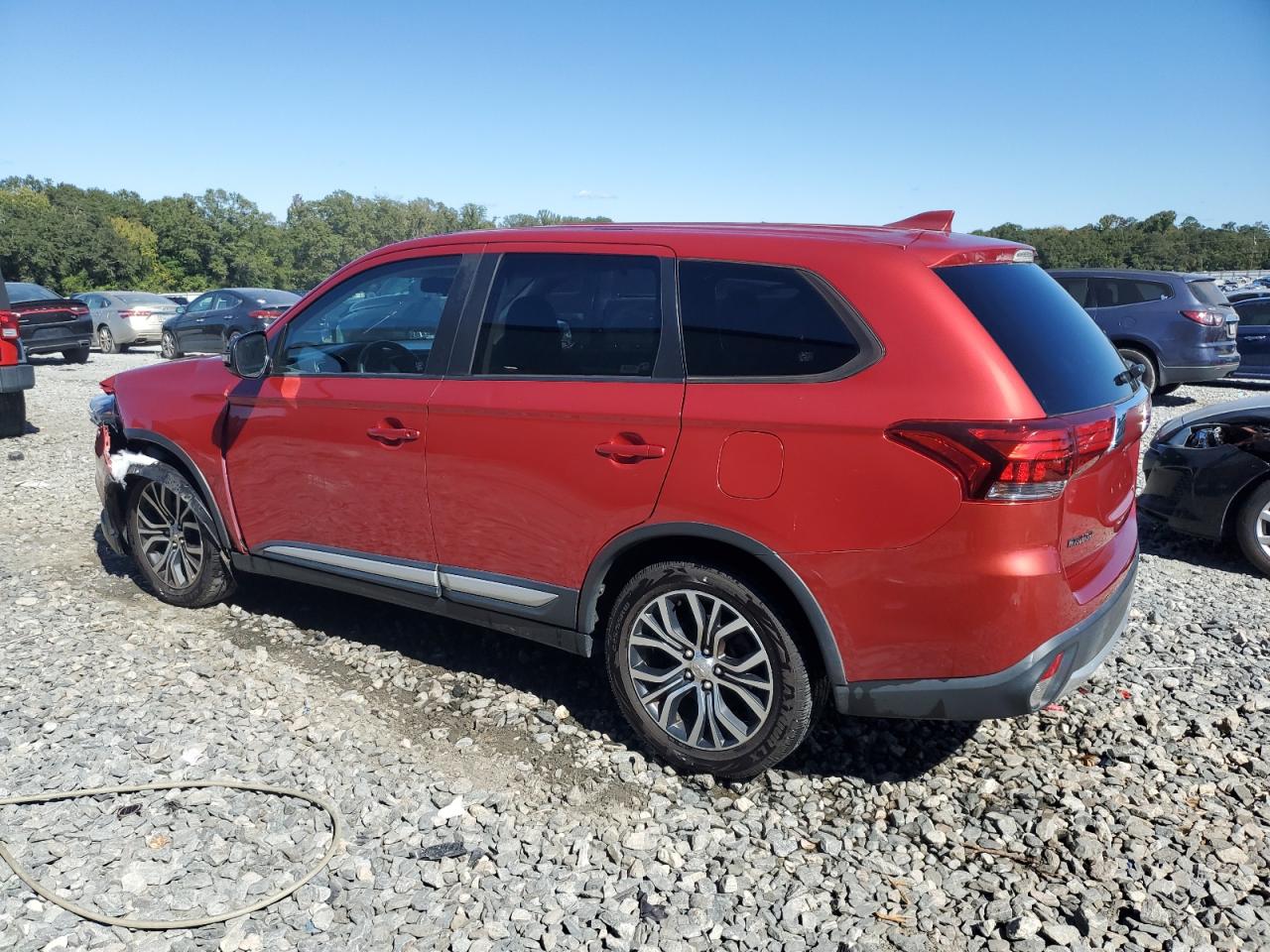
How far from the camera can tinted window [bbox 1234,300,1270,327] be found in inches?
590

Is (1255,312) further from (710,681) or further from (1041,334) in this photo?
(710,681)

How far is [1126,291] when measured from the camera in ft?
42.1

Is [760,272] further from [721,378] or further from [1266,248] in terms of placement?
[1266,248]

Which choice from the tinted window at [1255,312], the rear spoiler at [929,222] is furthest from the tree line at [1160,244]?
the rear spoiler at [929,222]

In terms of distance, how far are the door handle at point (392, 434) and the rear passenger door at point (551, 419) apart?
0.42 feet

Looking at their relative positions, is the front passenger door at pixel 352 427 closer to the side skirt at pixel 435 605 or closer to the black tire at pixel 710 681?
the side skirt at pixel 435 605

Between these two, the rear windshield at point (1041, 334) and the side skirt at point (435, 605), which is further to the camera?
the side skirt at point (435, 605)

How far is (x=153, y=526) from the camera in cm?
508

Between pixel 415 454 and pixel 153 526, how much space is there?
2.14 metres

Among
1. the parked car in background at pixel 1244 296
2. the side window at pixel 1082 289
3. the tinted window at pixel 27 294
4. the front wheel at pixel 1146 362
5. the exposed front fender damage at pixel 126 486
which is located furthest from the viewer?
the tinted window at pixel 27 294

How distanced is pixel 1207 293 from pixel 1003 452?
12497 millimetres

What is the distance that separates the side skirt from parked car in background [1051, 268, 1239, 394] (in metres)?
10.8

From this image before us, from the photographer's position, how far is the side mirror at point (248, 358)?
172 inches

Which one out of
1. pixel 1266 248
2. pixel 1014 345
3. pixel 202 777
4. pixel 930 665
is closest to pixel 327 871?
pixel 202 777
